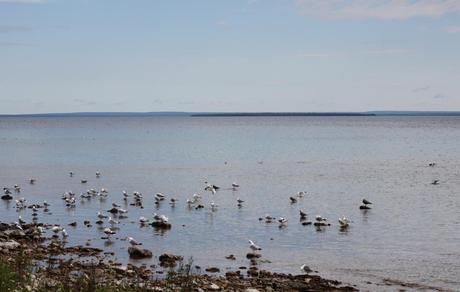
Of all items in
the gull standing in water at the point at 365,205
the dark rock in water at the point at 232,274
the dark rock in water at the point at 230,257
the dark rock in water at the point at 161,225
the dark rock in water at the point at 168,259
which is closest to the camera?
the dark rock in water at the point at 232,274

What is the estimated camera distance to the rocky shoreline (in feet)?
43.3

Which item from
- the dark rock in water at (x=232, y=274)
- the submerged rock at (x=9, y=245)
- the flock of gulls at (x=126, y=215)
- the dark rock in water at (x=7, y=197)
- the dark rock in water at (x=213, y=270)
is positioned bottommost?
the dark rock in water at (x=7, y=197)

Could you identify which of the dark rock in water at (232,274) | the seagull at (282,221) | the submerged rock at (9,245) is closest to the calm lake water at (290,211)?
the seagull at (282,221)

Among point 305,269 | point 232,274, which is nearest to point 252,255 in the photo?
point 305,269

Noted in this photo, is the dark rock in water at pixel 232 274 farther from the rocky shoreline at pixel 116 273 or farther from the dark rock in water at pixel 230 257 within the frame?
the dark rock in water at pixel 230 257

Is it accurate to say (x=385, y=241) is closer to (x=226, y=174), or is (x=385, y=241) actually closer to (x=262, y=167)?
(x=226, y=174)

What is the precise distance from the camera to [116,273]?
59.0ft

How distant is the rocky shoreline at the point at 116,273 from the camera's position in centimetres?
1320

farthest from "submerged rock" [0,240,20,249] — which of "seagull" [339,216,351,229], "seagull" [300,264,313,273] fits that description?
"seagull" [339,216,351,229]

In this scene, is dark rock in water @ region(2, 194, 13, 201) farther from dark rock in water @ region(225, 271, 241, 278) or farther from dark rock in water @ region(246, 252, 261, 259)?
dark rock in water @ region(225, 271, 241, 278)

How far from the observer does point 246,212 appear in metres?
31.8

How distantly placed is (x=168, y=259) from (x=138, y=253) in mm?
1144

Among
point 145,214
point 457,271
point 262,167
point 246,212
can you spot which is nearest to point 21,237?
point 145,214

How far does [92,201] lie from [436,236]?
58.1ft
